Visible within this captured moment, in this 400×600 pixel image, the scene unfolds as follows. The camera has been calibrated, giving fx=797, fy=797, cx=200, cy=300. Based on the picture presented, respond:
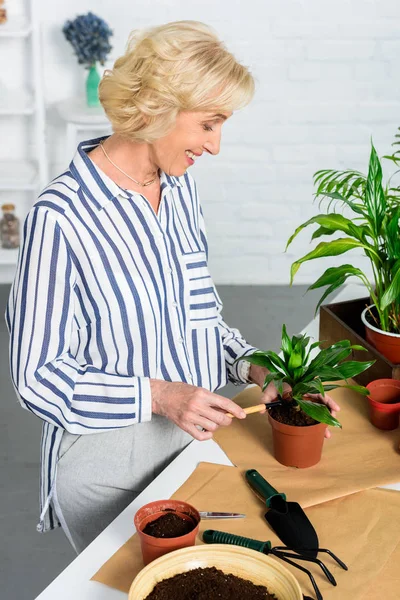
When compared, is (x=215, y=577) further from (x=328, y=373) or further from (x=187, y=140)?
(x=187, y=140)

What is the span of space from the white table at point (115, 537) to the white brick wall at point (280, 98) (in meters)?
2.97

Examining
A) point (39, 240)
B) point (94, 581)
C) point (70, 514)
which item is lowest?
point (70, 514)

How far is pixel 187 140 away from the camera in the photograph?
1.58 metres

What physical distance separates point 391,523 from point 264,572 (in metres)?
0.31

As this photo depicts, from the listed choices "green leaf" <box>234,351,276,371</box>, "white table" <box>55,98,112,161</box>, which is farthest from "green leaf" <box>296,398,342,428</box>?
"white table" <box>55,98,112,161</box>

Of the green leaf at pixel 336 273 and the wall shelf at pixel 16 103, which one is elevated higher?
the green leaf at pixel 336 273

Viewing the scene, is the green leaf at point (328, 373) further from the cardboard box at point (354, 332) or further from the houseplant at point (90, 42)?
the houseplant at point (90, 42)

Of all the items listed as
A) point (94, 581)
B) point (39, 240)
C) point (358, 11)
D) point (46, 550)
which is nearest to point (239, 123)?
point (358, 11)

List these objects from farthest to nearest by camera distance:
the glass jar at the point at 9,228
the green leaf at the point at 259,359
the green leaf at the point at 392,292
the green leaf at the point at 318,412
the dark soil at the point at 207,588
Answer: the glass jar at the point at 9,228
the green leaf at the point at 392,292
the green leaf at the point at 259,359
the green leaf at the point at 318,412
the dark soil at the point at 207,588

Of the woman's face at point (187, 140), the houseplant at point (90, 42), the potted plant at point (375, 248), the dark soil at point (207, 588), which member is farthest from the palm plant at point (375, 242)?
the houseplant at point (90, 42)

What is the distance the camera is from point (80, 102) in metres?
4.12

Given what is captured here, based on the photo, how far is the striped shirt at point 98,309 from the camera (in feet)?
4.82

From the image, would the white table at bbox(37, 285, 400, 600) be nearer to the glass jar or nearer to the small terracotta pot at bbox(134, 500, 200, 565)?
the small terracotta pot at bbox(134, 500, 200, 565)

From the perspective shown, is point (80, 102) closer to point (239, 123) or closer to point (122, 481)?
point (239, 123)
